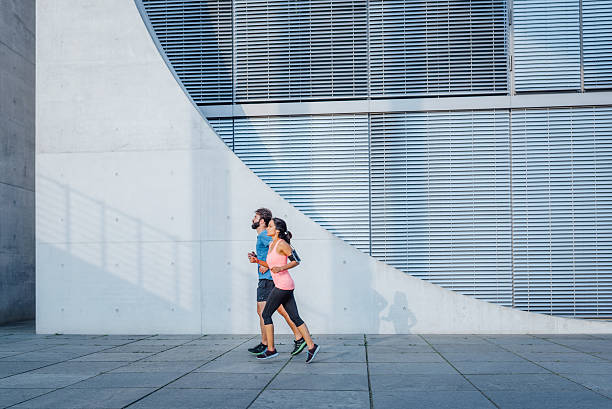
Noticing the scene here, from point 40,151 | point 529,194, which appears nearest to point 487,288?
point 529,194

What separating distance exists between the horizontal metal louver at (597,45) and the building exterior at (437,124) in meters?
0.02

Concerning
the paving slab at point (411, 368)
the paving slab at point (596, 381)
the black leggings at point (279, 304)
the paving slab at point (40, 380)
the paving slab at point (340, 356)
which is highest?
the black leggings at point (279, 304)

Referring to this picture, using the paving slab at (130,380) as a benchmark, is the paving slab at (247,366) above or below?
below

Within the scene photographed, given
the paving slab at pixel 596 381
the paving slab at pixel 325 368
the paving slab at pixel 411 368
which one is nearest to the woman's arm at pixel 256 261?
the paving slab at pixel 325 368

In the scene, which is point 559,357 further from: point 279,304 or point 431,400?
point 279,304

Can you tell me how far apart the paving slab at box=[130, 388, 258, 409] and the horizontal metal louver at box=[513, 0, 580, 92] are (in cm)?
966

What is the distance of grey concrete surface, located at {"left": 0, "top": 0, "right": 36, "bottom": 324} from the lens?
1302cm

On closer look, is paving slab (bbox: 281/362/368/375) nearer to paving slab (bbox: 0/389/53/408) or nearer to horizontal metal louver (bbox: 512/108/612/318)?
paving slab (bbox: 0/389/53/408)

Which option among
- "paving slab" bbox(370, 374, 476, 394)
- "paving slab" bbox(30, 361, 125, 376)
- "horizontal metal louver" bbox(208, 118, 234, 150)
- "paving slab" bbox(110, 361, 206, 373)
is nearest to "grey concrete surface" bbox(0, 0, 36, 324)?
"horizontal metal louver" bbox(208, 118, 234, 150)

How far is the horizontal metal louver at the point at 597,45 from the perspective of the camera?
12531 millimetres

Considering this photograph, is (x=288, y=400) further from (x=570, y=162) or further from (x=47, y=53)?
(x=570, y=162)

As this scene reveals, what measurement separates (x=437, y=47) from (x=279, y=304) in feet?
25.2

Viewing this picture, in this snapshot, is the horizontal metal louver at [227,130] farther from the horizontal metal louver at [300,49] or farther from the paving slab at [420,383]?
the paving slab at [420,383]

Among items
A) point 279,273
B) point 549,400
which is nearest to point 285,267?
point 279,273
